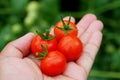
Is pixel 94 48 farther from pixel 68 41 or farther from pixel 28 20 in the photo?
pixel 28 20

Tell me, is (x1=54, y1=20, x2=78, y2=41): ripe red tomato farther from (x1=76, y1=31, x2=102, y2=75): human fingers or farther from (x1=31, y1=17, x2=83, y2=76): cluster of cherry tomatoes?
(x1=76, y1=31, x2=102, y2=75): human fingers

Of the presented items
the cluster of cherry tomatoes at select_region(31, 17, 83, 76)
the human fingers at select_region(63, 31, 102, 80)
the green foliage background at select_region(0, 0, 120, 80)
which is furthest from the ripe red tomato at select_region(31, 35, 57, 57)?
the green foliage background at select_region(0, 0, 120, 80)

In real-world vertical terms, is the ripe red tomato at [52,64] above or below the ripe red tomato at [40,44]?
below

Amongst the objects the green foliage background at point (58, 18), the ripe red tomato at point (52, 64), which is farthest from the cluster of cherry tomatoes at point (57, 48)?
the green foliage background at point (58, 18)

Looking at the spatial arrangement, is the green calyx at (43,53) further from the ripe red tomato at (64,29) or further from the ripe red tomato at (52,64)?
the ripe red tomato at (64,29)

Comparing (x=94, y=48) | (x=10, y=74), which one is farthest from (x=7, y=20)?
(x=10, y=74)

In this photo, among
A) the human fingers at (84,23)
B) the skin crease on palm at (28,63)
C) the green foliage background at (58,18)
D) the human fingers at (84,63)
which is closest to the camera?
the skin crease on palm at (28,63)
